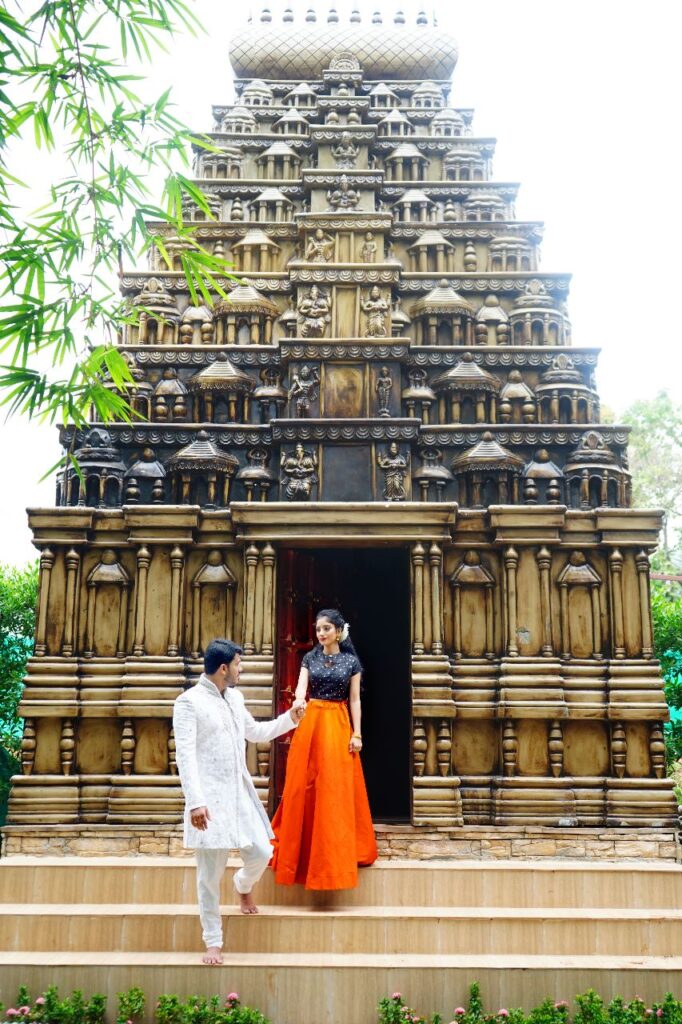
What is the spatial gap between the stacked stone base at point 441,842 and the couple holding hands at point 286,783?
0.96 metres

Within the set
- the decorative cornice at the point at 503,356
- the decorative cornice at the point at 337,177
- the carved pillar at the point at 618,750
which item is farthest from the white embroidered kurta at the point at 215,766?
the decorative cornice at the point at 337,177

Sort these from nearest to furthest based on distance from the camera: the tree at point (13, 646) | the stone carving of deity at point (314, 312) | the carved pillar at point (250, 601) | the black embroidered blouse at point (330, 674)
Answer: the black embroidered blouse at point (330, 674) → the carved pillar at point (250, 601) → the stone carving of deity at point (314, 312) → the tree at point (13, 646)

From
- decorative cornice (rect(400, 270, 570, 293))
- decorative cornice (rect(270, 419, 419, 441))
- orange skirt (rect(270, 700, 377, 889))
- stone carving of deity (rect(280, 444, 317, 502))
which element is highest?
decorative cornice (rect(400, 270, 570, 293))

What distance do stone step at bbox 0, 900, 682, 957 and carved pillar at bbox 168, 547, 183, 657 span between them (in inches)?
92.9

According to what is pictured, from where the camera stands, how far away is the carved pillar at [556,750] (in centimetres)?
774

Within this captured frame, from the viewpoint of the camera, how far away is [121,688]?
793 centimetres

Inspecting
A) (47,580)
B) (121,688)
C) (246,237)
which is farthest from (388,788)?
(246,237)

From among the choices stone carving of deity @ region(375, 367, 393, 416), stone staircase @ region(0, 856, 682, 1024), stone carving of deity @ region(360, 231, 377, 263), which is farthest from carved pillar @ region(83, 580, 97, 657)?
stone carving of deity @ region(360, 231, 377, 263)

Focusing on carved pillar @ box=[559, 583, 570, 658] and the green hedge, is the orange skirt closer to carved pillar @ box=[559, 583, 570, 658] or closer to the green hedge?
the green hedge

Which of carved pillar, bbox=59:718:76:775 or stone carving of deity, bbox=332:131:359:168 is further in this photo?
stone carving of deity, bbox=332:131:359:168

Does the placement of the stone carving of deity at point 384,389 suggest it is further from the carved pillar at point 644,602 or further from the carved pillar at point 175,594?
the carved pillar at point 644,602

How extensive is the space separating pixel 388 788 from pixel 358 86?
8.54 meters

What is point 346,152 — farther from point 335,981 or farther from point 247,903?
point 335,981

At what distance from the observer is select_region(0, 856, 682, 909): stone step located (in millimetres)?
6629
